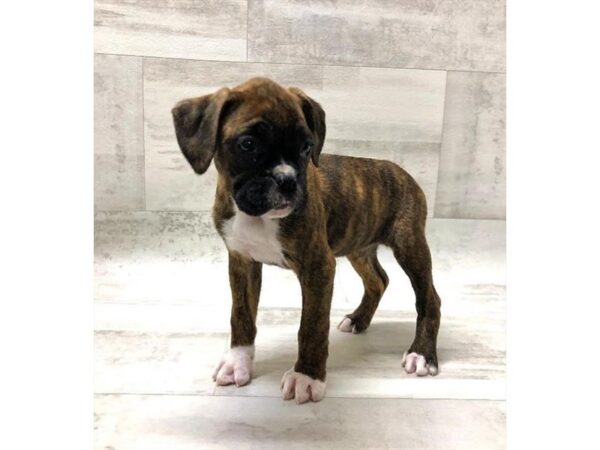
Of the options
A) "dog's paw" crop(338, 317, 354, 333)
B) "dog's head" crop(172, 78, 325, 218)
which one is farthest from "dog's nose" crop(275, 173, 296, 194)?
"dog's paw" crop(338, 317, 354, 333)

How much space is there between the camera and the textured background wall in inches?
86.6

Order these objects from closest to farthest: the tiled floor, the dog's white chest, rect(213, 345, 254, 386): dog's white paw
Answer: the tiled floor → the dog's white chest → rect(213, 345, 254, 386): dog's white paw

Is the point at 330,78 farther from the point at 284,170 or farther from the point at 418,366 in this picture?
the point at 418,366

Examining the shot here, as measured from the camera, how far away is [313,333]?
1819mm

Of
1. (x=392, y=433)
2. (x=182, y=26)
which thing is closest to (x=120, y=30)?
(x=182, y=26)

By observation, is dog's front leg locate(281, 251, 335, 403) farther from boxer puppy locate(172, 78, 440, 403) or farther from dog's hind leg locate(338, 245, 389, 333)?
dog's hind leg locate(338, 245, 389, 333)

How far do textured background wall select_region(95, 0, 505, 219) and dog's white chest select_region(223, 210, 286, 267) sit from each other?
0.73 m

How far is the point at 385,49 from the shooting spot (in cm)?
234

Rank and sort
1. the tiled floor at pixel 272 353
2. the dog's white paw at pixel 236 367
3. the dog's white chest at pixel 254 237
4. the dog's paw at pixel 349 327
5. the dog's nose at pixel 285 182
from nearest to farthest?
the dog's nose at pixel 285 182 → the tiled floor at pixel 272 353 → the dog's white chest at pixel 254 237 → the dog's white paw at pixel 236 367 → the dog's paw at pixel 349 327

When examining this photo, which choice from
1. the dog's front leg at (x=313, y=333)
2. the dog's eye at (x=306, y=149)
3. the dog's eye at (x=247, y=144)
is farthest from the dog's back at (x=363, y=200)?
the dog's eye at (x=247, y=144)

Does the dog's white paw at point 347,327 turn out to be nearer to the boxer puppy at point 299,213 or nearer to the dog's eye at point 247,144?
the boxer puppy at point 299,213

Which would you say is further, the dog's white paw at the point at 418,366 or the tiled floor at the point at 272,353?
the dog's white paw at the point at 418,366

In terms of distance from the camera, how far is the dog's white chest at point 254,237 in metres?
1.75

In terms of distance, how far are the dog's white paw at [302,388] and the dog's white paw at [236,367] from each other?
0.13 metres
